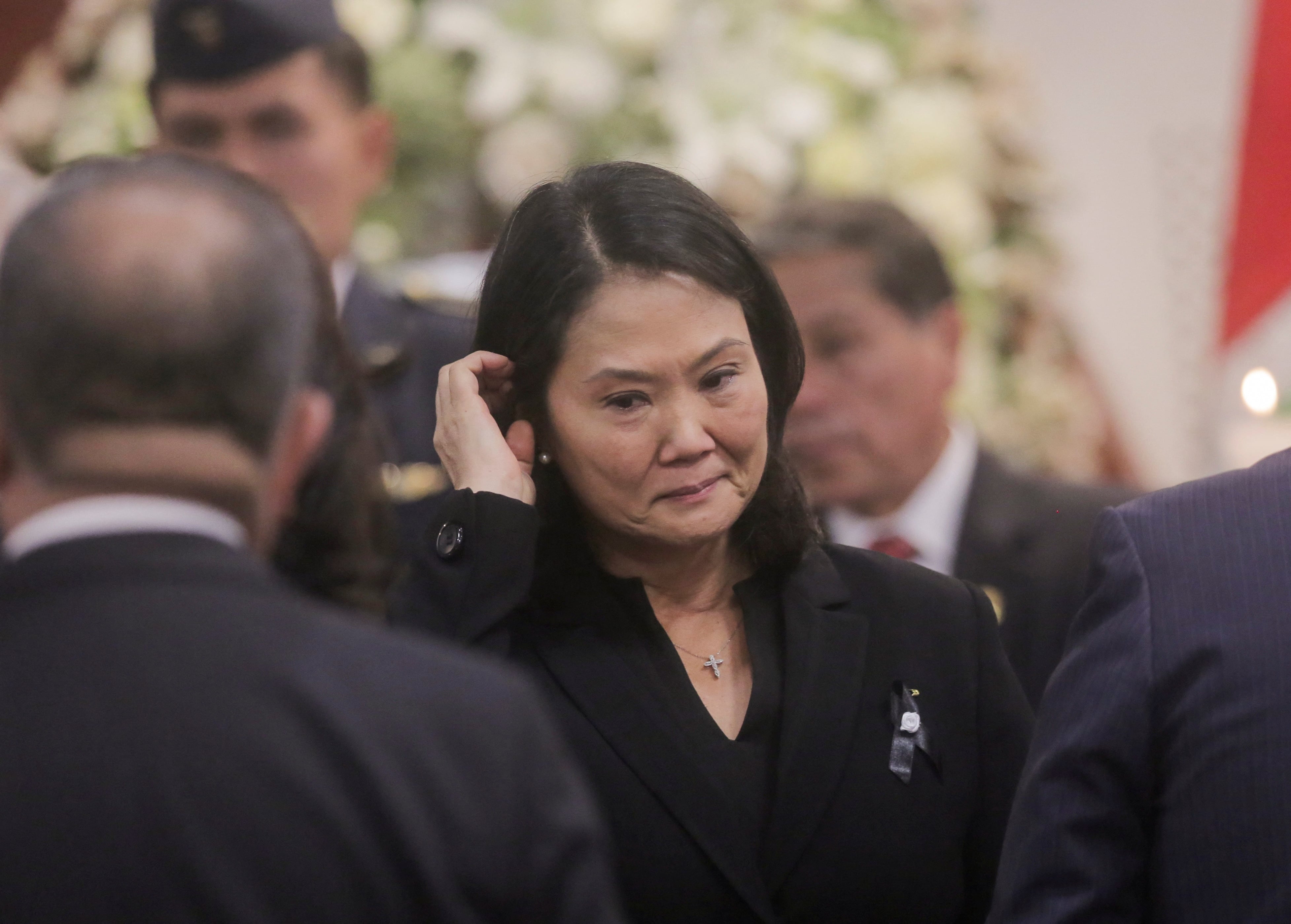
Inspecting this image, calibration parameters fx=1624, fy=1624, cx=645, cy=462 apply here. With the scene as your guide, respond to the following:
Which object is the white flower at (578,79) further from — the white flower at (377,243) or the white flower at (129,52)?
the white flower at (129,52)

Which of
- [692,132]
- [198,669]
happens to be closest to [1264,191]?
[692,132]

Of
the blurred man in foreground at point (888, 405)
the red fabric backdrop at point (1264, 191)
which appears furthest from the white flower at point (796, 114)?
the red fabric backdrop at point (1264, 191)

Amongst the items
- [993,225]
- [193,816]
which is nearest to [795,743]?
[193,816]

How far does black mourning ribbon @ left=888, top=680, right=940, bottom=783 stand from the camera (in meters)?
1.92

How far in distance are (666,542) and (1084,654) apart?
0.56 meters

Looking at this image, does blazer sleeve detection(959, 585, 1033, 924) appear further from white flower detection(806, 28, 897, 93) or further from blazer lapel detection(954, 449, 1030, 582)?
white flower detection(806, 28, 897, 93)

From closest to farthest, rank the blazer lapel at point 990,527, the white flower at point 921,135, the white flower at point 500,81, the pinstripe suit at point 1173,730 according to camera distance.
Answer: the pinstripe suit at point 1173,730
the blazer lapel at point 990,527
the white flower at point 500,81
the white flower at point 921,135

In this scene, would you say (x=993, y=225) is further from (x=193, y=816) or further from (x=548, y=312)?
(x=193, y=816)

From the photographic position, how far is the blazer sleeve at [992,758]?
1.94 meters

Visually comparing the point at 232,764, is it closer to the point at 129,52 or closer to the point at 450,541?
the point at 450,541

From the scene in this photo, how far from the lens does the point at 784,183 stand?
3.62m

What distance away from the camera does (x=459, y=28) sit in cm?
346

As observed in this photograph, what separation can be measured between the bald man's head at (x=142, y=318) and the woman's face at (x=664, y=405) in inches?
27.1

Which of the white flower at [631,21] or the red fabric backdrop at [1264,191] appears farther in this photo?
the red fabric backdrop at [1264,191]
